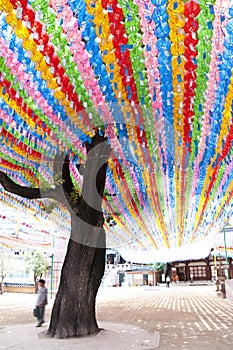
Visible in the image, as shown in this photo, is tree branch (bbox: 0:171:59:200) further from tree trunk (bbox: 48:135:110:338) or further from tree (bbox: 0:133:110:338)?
tree trunk (bbox: 48:135:110:338)

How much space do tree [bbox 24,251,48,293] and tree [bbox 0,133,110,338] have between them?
21194 mm

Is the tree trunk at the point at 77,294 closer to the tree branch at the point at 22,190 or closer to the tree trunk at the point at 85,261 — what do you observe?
the tree trunk at the point at 85,261

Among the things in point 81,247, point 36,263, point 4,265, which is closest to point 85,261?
point 81,247

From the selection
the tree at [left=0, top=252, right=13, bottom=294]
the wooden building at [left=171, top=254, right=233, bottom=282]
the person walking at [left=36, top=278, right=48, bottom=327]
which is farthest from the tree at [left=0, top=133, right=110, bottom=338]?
the wooden building at [left=171, top=254, right=233, bottom=282]

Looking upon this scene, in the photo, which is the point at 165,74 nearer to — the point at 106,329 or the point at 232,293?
the point at 106,329

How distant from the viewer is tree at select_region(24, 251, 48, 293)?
2573cm

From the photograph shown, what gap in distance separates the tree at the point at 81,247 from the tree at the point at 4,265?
20442mm

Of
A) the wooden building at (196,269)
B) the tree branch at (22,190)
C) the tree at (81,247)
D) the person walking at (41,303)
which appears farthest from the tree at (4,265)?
the tree at (81,247)

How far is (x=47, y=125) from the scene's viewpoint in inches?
198

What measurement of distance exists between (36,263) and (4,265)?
7.63 feet

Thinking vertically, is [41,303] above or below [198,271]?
above

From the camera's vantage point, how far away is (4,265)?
2541 cm

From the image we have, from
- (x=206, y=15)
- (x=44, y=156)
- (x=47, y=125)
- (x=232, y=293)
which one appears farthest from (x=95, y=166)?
(x=232, y=293)

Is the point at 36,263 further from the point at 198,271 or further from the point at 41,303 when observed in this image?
the point at 41,303
